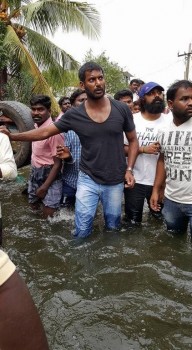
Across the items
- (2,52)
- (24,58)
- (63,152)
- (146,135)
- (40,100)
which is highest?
(2,52)

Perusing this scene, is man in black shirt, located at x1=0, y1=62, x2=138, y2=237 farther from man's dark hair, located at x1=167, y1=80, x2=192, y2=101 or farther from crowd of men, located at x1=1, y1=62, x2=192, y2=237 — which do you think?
man's dark hair, located at x1=167, y1=80, x2=192, y2=101

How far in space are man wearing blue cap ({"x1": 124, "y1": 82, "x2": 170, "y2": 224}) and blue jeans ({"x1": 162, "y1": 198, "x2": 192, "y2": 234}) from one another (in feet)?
1.49

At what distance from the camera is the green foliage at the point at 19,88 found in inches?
574

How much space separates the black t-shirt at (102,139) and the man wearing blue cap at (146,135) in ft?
1.11

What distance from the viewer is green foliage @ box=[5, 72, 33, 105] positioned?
574 inches

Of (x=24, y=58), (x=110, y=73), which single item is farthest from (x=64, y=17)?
(x=110, y=73)

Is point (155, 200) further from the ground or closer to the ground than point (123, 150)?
closer to the ground

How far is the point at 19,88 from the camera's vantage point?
48.9ft

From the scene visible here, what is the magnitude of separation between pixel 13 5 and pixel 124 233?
12498 mm

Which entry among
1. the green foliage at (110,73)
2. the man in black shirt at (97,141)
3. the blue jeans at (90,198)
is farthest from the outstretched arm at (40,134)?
the green foliage at (110,73)

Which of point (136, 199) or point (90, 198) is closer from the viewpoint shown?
point (90, 198)

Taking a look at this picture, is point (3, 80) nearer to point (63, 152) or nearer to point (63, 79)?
point (63, 79)

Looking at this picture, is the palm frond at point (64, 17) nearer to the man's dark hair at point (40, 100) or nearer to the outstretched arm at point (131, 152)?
the man's dark hair at point (40, 100)

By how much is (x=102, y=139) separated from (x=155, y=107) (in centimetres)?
79
